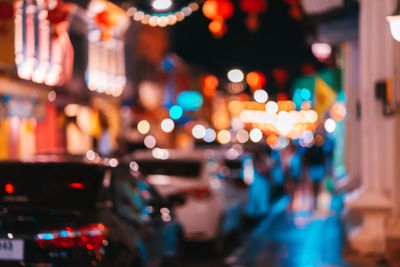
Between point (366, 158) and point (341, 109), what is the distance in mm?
12035

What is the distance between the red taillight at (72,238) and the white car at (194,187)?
5536 mm

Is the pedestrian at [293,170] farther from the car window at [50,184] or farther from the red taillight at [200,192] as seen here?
the car window at [50,184]

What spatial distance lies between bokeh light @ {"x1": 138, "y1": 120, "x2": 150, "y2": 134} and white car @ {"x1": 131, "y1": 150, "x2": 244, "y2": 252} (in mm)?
27713

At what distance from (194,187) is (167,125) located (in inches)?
1410

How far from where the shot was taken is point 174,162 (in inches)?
518

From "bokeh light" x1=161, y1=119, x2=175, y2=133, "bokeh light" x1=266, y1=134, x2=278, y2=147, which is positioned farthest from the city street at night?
"bokeh light" x1=266, y1=134, x2=278, y2=147

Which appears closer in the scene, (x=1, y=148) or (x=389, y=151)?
(x=389, y=151)

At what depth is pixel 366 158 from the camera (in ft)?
38.6

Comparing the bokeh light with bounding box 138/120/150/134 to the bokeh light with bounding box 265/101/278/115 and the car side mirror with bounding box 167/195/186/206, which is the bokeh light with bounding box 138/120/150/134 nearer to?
the bokeh light with bounding box 265/101/278/115

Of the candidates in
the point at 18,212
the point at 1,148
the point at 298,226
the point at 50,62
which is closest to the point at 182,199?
the point at 18,212

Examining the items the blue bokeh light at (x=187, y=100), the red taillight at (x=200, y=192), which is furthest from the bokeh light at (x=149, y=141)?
the red taillight at (x=200, y=192)

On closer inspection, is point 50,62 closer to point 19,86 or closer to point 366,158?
point 19,86

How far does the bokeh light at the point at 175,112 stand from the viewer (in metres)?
48.8

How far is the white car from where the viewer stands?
41.0 feet
